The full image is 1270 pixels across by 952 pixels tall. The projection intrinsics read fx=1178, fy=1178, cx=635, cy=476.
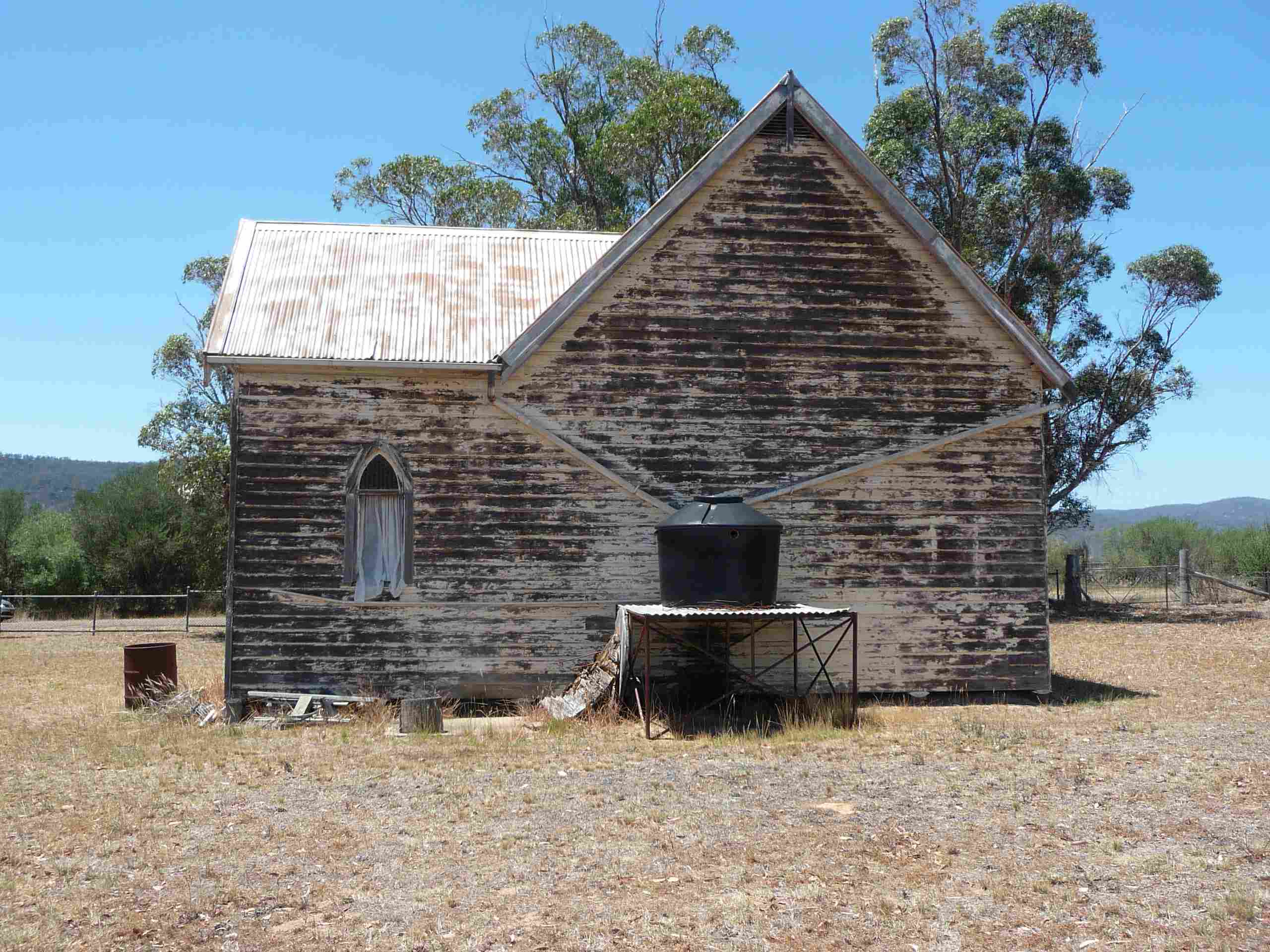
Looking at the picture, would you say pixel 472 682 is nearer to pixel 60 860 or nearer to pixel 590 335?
pixel 590 335

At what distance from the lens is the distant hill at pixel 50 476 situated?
5320 inches

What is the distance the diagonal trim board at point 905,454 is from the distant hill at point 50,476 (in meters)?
125

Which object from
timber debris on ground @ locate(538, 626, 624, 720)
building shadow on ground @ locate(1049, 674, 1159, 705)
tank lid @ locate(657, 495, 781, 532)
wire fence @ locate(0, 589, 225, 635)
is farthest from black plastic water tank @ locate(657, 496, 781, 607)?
wire fence @ locate(0, 589, 225, 635)

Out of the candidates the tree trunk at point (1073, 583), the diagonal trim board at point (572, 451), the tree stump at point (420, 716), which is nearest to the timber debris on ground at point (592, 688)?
the tree stump at point (420, 716)

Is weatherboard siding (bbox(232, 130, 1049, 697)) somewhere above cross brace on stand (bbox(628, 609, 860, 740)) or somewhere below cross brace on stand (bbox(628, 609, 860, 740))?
above

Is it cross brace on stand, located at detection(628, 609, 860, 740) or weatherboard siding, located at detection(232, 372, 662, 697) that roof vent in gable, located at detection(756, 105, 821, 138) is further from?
cross brace on stand, located at detection(628, 609, 860, 740)

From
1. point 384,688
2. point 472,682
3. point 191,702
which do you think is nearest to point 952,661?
point 472,682

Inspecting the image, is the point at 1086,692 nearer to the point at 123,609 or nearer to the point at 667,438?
the point at 667,438

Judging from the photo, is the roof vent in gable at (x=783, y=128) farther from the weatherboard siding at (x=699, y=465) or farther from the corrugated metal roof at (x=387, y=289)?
the corrugated metal roof at (x=387, y=289)

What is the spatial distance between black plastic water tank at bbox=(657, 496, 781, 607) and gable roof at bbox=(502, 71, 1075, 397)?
342 cm

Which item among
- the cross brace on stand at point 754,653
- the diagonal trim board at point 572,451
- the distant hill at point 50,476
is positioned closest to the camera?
the cross brace on stand at point 754,653

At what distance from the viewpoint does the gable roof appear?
16.0 meters

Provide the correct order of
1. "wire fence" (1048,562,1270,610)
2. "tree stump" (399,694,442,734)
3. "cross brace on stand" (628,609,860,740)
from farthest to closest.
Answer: "wire fence" (1048,562,1270,610) < "cross brace on stand" (628,609,860,740) < "tree stump" (399,694,442,734)

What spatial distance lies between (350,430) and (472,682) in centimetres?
372
